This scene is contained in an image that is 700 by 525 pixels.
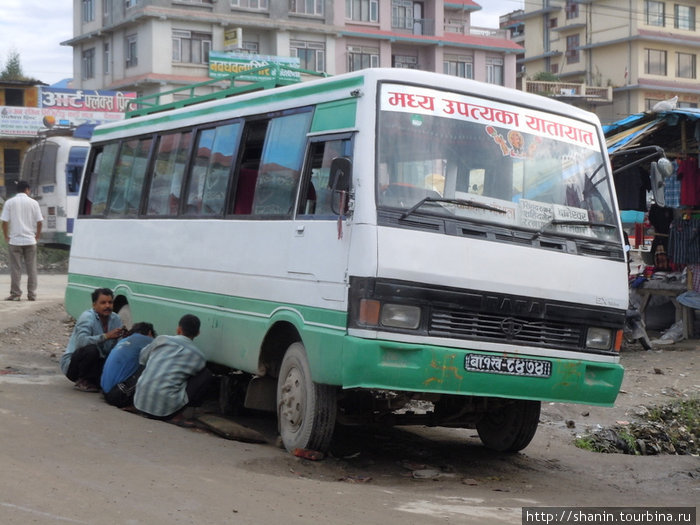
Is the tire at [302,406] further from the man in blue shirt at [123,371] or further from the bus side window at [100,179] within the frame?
the bus side window at [100,179]

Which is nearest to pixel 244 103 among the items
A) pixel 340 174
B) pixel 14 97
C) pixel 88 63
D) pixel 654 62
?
pixel 340 174

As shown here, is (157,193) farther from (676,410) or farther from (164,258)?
(676,410)

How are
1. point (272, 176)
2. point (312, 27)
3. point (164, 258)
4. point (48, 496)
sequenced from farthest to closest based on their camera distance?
1. point (312, 27)
2. point (164, 258)
3. point (272, 176)
4. point (48, 496)

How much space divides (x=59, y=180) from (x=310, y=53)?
26.9 meters

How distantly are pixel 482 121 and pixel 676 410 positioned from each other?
4.76 m

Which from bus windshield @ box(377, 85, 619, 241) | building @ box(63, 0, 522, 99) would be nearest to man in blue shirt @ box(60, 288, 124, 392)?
bus windshield @ box(377, 85, 619, 241)

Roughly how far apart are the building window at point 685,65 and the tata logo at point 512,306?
221 ft

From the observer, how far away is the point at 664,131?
49.1 feet

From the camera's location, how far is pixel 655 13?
68.7 metres

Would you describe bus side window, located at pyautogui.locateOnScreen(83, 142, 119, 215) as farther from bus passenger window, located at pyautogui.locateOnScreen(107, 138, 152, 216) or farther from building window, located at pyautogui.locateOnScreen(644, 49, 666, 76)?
building window, located at pyautogui.locateOnScreen(644, 49, 666, 76)

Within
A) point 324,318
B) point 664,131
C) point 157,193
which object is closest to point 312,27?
point 664,131

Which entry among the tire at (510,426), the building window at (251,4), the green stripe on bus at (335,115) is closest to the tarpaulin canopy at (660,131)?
the tire at (510,426)

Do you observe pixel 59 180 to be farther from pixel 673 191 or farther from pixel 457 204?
pixel 457 204

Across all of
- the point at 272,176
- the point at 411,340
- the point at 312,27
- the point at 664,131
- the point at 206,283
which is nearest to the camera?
the point at 411,340
